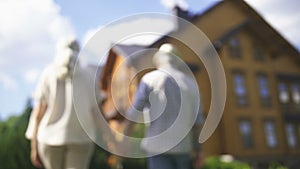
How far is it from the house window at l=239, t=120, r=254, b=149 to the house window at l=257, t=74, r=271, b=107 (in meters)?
1.84

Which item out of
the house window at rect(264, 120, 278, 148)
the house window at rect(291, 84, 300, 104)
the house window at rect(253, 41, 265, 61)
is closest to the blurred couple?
the house window at rect(264, 120, 278, 148)

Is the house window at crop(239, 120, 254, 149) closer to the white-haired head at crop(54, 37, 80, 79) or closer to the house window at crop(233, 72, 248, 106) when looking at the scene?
the house window at crop(233, 72, 248, 106)

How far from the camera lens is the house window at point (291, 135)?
78.1ft

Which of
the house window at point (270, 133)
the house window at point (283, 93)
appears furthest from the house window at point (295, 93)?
the house window at point (270, 133)

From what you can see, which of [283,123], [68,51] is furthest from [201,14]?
[68,51]

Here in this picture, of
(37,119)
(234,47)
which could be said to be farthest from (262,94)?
(37,119)

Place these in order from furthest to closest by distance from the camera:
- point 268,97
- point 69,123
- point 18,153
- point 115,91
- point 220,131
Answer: point 268,97
point 220,131
point 18,153
point 69,123
point 115,91

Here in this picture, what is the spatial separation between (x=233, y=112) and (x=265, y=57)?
14.4 ft

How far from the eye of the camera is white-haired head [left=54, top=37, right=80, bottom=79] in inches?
134

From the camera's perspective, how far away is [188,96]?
2783 millimetres

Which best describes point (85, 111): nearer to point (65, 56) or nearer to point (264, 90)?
point (65, 56)

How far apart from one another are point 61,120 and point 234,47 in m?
20.0

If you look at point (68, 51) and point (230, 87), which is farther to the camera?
point (230, 87)

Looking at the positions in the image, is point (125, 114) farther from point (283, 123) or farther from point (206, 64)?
point (283, 123)
